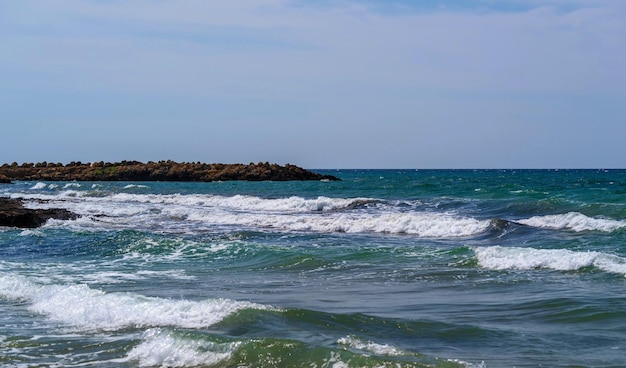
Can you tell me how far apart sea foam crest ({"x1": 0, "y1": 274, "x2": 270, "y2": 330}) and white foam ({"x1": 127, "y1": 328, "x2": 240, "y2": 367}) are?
1041 mm

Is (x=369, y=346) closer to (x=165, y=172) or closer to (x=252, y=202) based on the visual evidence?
(x=252, y=202)

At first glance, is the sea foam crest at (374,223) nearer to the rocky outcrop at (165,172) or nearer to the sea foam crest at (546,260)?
the sea foam crest at (546,260)

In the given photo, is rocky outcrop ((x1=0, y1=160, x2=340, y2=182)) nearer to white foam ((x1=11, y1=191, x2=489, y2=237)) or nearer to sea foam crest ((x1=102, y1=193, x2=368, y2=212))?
sea foam crest ((x1=102, y1=193, x2=368, y2=212))

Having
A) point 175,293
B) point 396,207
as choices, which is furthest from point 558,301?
point 396,207

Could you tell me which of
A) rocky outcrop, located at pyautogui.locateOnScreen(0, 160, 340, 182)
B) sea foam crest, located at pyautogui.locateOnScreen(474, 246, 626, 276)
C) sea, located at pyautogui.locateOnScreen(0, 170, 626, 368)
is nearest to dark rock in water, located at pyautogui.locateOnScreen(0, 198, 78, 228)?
sea, located at pyautogui.locateOnScreen(0, 170, 626, 368)

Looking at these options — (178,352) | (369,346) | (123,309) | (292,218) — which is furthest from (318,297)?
(292,218)

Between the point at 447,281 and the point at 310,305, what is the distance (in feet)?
11.2

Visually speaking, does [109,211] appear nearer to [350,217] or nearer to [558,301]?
[350,217]

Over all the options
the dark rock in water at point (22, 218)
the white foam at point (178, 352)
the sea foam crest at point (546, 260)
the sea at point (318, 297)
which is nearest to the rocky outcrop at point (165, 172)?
the dark rock in water at point (22, 218)

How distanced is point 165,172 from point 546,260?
65.3 m

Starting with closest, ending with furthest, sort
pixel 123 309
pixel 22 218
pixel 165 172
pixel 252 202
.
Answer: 1. pixel 123 309
2. pixel 22 218
3. pixel 252 202
4. pixel 165 172

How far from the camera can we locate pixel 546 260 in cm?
1552

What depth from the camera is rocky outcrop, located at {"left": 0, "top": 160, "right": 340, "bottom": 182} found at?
7550cm

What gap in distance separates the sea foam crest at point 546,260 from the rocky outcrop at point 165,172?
5883 centimetres
